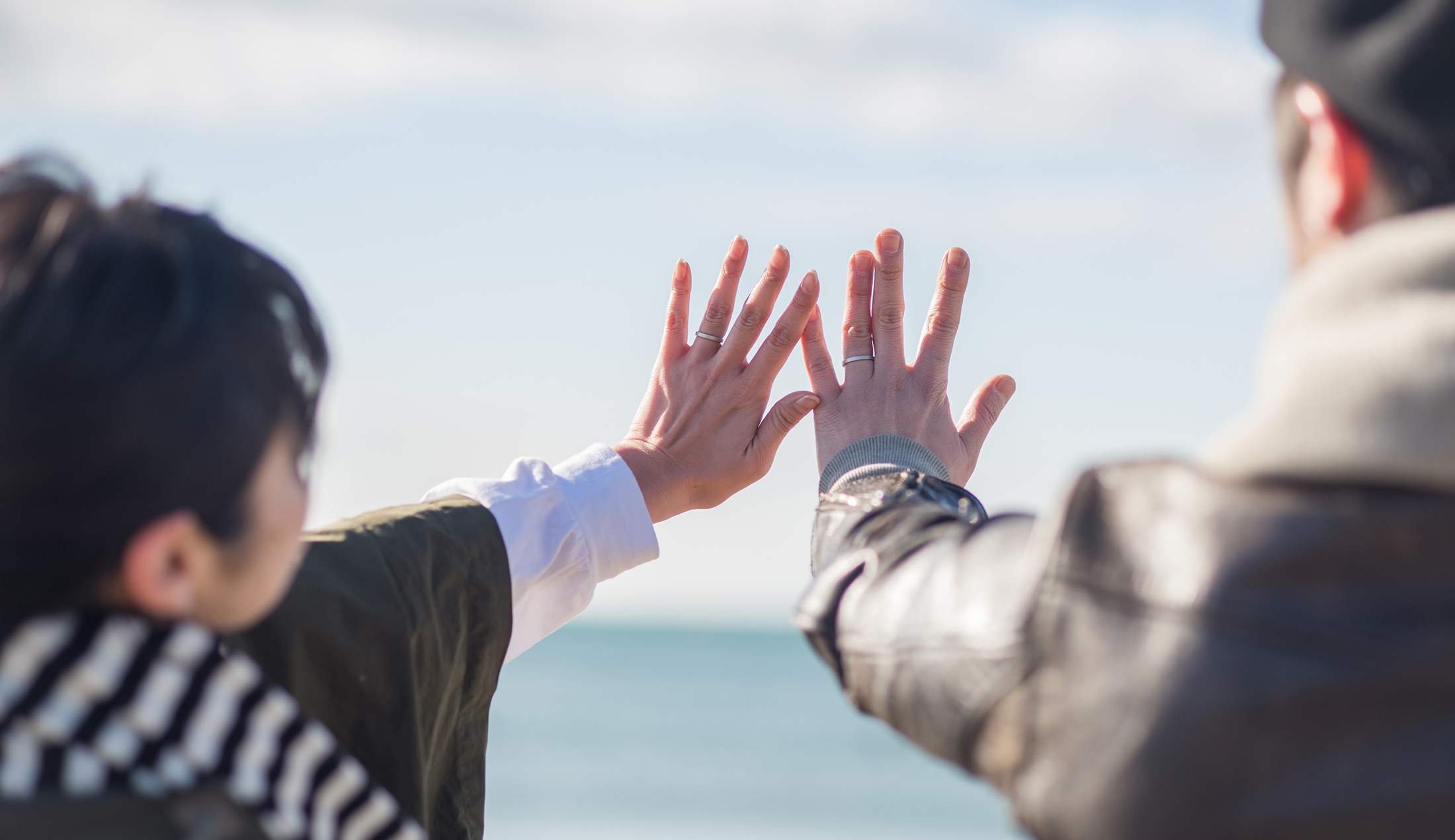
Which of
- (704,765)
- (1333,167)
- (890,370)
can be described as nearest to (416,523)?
(890,370)

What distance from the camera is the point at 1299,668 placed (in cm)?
106

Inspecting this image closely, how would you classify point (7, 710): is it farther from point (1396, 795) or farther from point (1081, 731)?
point (1396, 795)

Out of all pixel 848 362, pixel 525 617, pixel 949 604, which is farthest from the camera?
pixel 848 362

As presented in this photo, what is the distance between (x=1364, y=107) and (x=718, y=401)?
48.8 inches

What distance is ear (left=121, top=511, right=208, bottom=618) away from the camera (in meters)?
1.12

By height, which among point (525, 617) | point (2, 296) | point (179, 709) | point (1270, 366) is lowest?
point (525, 617)

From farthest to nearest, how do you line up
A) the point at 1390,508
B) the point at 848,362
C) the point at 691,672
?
the point at 691,672 → the point at 848,362 → the point at 1390,508

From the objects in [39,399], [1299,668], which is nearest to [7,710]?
[39,399]

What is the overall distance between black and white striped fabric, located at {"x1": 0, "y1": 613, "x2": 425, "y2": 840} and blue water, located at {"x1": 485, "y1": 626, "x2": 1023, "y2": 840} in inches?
561

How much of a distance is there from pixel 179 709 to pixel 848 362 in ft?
4.23

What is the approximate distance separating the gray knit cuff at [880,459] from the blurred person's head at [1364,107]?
Answer: 0.75 meters

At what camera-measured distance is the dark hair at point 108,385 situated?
1078 mm

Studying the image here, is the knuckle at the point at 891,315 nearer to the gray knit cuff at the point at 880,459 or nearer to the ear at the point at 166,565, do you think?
the gray knit cuff at the point at 880,459

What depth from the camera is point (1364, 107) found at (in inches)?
45.3
